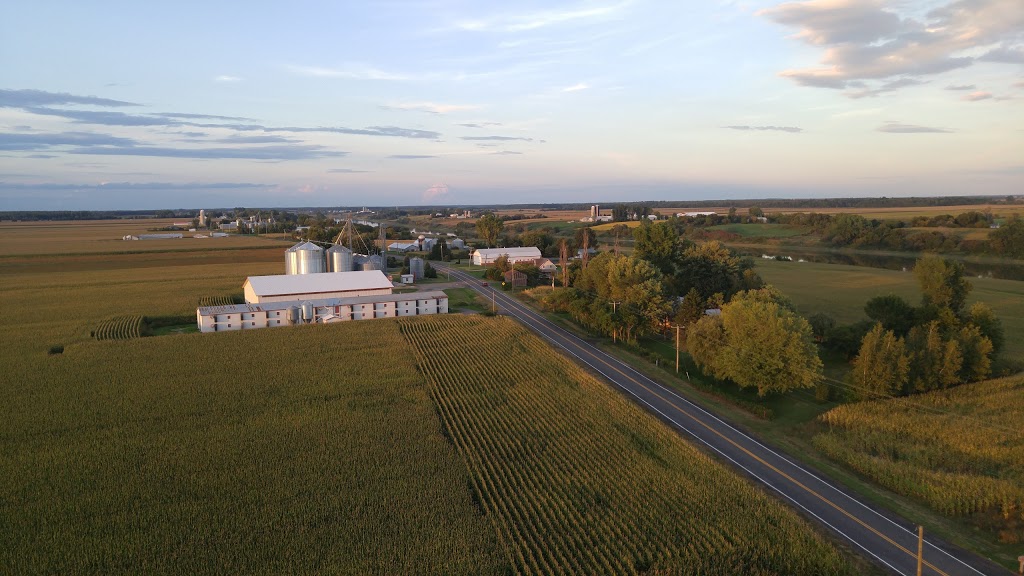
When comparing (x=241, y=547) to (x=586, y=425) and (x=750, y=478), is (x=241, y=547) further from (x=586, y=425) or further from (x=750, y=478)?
(x=750, y=478)

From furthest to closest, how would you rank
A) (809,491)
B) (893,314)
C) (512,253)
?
(512,253), (893,314), (809,491)

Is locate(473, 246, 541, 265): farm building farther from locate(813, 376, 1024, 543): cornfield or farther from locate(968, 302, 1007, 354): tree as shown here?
locate(813, 376, 1024, 543): cornfield

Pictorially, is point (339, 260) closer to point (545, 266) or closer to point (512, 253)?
point (545, 266)

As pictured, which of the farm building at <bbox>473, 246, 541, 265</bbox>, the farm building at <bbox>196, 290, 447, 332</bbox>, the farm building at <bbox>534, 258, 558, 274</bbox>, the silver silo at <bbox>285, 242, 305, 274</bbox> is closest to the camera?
the farm building at <bbox>196, 290, 447, 332</bbox>

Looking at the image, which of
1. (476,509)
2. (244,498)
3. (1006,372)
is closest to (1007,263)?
(1006,372)

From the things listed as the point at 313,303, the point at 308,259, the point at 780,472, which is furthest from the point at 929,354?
the point at 308,259

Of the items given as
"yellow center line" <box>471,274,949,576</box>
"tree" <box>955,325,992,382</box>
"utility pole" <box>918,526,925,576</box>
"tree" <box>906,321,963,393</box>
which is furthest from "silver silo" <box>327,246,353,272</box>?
"utility pole" <box>918,526,925,576</box>
